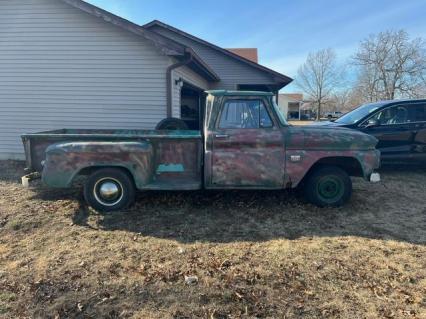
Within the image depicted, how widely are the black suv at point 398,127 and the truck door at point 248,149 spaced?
401 centimetres

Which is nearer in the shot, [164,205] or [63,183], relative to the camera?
[63,183]

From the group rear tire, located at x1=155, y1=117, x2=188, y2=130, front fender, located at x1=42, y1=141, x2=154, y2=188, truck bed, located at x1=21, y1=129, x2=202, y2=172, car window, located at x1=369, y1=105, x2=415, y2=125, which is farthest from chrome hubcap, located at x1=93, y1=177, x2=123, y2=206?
car window, located at x1=369, y1=105, x2=415, y2=125

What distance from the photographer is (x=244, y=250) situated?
14.0 feet

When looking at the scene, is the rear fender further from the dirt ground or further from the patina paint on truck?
the dirt ground

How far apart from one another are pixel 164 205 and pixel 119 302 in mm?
2827

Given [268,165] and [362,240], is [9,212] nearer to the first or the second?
[268,165]

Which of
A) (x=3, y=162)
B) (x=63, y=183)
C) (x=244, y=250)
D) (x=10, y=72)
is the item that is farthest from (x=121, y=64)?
(x=244, y=250)

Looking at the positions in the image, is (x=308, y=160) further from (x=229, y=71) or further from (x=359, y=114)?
(x=229, y=71)

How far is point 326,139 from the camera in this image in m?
5.55

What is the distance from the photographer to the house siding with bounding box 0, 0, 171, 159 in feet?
30.6

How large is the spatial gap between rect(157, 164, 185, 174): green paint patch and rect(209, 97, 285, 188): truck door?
1.79ft

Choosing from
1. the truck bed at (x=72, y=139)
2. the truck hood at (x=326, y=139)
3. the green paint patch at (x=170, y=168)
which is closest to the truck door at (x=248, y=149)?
the truck hood at (x=326, y=139)

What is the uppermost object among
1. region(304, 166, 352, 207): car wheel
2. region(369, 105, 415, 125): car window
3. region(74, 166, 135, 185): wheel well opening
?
region(369, 105, 415, 125): car window

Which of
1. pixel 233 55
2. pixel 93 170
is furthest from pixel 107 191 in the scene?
pixel 233 55
